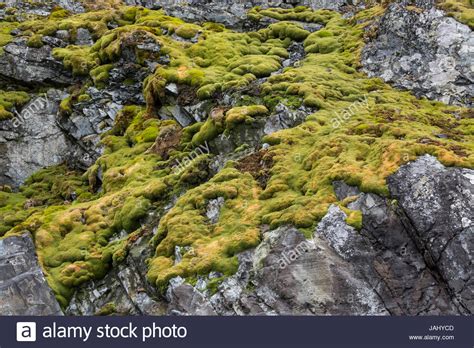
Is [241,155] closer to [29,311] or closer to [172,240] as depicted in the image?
[172,240]

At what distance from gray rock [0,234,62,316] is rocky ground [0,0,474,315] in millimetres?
84

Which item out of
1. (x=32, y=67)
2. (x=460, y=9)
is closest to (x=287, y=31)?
(x=460, y=9)

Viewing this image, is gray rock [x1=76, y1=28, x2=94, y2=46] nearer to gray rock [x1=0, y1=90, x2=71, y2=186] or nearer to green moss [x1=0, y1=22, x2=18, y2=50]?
green moss [x1=0, y1=22, x2=18, y2=50]

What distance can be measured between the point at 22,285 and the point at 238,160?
12043 millimetres

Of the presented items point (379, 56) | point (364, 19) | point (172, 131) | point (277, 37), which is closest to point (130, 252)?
point (172, 131)

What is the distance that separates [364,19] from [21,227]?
110 ft

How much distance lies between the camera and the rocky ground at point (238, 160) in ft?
65.6

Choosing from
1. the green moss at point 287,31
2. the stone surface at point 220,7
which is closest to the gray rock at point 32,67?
the stone surface at point 220,7

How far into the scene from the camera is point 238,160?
2791cm

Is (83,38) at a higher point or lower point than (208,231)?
lower

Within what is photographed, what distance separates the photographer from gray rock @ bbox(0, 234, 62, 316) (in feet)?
72.7

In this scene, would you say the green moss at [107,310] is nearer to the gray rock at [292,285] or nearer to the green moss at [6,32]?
the gray rock at [292,285]

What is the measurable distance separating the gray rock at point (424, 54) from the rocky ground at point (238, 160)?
13 cm

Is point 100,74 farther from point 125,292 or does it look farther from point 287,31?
point 125,292
